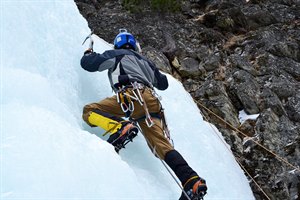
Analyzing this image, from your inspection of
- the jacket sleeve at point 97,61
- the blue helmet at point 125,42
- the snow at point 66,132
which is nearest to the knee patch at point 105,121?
the snow at point 66,132

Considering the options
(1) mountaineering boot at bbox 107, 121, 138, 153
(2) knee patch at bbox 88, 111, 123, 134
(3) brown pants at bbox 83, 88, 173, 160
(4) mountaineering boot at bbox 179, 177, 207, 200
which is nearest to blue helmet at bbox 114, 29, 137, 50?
(3) brown pants at bbox 83, 88, 173, 160

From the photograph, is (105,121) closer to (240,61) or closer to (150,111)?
(150,111)

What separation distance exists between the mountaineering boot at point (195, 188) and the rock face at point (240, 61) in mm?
2449

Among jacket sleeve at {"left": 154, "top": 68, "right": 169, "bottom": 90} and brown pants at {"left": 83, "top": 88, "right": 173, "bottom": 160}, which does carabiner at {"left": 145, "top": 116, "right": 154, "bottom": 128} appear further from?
jacket sleeve at {"left": 154, "top": 68, "right": 169, "bottom": 90}

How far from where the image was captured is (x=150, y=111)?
3.35 m

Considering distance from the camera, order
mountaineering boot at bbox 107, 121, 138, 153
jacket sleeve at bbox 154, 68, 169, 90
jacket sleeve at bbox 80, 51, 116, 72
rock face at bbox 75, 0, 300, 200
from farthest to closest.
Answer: rock face at bbox 75, 0, 300, 200 < jacket sleeve at bbox 154, 68, 169, 90 < jacket sleeve at bbox 80, 51, 116, 72 < mountaineering boot at bbox 107, 121, 138, 153

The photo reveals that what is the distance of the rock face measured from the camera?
544cm

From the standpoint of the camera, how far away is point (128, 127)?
2.81m

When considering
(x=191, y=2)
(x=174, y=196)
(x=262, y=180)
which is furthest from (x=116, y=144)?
(x=191, y=2)

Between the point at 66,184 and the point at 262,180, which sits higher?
the point at 66,184

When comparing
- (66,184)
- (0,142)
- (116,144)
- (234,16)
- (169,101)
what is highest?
(0,142)

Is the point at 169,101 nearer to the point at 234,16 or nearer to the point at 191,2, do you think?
the point at 234,16

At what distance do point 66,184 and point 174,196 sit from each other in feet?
4.14

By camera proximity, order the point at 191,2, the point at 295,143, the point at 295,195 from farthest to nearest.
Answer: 1. the point at 191,2
2. the point at 295,143
3. the point at 295,195
